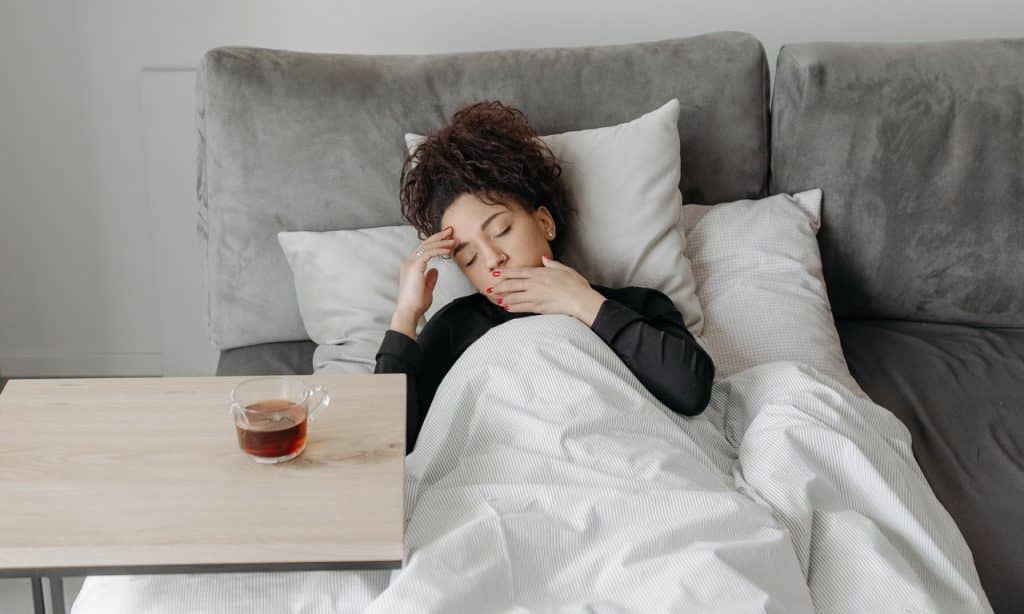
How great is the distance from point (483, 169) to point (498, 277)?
0.20m

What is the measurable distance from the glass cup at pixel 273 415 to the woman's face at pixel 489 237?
1.62ft

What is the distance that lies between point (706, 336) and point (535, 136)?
1.57 feet

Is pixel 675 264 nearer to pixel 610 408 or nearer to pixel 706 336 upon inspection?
pixel 706 336

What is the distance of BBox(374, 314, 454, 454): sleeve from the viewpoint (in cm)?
160

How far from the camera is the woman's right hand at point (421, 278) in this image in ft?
5.57

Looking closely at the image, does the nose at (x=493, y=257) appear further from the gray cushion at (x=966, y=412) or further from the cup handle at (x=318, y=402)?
the gray cushion at (x=966, y=412)

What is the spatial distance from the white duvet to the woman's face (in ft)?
0.65

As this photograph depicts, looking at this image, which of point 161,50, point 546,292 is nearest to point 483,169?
point 546,292

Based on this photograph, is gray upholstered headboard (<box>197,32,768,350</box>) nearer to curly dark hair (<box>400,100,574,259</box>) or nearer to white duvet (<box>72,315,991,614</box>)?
curly dark hair (<box>400,100,574,259</box>)

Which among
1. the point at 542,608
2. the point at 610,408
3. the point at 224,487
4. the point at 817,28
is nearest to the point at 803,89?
Answer: the point at 817,28

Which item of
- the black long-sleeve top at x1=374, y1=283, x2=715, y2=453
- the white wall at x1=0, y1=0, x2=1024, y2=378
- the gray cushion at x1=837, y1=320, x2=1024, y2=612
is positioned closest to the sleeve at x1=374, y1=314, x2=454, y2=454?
the black long-sleeve top at x1=374, y1=283, x2=715, y2=453

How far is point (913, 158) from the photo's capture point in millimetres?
2016

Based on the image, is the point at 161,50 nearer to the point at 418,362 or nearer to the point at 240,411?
the point at 418,362

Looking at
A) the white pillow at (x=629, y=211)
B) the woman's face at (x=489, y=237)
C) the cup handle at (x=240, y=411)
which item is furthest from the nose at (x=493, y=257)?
the cup handle at (x=240, y=411)
